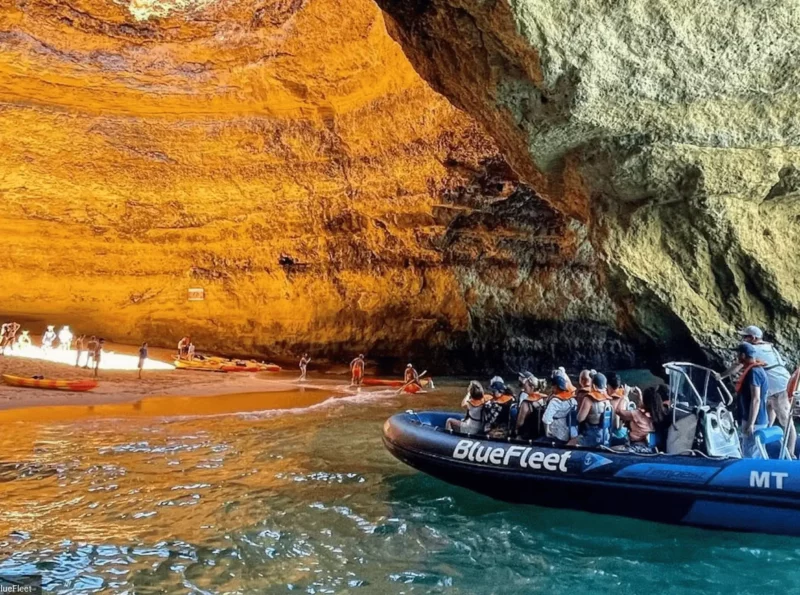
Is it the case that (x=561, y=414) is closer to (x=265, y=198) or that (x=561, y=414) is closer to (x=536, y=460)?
(x=536, y=460)

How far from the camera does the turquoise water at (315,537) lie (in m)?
4.18

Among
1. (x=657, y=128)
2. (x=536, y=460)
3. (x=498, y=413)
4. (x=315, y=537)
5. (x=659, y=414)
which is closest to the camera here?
(x=315, y=537)

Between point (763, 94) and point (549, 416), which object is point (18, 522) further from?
point (763, 94)

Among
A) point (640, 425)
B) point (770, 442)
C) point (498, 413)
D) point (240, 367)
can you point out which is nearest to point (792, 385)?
point (770, 442)

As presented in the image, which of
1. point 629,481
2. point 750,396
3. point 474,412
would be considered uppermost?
point 750,396

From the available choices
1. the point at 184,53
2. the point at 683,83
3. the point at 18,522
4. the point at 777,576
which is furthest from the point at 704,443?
the point at 184,53

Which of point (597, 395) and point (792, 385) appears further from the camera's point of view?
point (597, 395)

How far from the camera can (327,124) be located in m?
19.3

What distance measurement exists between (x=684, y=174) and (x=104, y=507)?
889 centimetres

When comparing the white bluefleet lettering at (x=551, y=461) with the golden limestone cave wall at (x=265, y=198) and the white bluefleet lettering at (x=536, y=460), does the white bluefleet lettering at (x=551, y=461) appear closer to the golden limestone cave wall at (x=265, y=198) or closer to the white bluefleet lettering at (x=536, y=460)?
the white bluefleet lettering at (x=536, y=460)

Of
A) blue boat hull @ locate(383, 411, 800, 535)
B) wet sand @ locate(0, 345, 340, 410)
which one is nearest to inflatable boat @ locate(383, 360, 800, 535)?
blue boat hull @ locate(383, 411, 800, 535)

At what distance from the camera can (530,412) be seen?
21.0ft

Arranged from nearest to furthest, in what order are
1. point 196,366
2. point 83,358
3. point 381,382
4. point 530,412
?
point 530,412
point 381,382
point 83,358
point 196,366

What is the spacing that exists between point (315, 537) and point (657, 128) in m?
7.09
